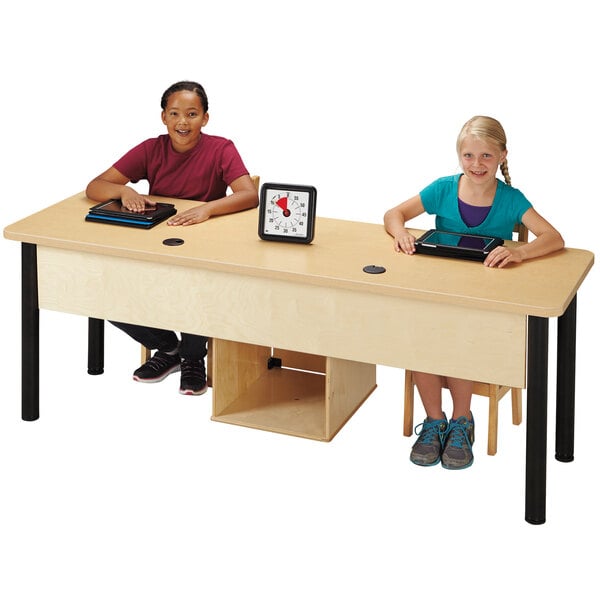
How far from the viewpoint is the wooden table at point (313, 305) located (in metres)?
4.80

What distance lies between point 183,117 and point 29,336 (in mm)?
1068

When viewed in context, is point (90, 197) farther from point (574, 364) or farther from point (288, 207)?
point (574, 364)

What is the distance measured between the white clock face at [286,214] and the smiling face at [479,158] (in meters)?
0.60

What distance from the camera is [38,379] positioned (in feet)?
18.4

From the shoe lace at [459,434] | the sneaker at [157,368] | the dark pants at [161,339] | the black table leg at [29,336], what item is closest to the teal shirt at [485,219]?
the shoe lace at [459,434]

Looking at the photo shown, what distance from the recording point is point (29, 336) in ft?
18.1

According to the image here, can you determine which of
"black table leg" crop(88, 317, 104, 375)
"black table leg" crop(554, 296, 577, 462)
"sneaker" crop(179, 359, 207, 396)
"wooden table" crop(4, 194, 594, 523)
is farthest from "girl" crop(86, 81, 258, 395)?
"black table leg" crop(554, 296, 577, 462)

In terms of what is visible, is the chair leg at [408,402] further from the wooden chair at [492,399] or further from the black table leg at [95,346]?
the black table leg at [95,346]

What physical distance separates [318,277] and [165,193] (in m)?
1.18

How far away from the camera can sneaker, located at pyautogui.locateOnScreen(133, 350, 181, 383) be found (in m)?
5.98

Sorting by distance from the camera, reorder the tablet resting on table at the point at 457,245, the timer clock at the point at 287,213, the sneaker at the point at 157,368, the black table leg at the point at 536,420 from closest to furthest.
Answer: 1. the black table leg at the point at 536,420
2. the tablet resting on table at the point at 457,245
3. the timer clock at the point at 287,213
4. the sneaker at the point at 157,368

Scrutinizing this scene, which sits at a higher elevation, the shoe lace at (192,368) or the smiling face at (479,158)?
the smiling face at (479,158)

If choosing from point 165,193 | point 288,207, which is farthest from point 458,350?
point 165,193

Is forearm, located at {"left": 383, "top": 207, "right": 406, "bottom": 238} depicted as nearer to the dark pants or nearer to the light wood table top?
the light wood table top
